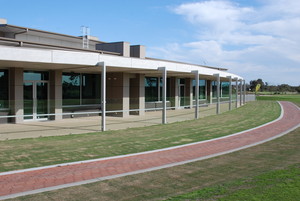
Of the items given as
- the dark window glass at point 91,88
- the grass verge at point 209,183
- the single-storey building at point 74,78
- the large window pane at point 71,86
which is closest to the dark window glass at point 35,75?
the single-storey building at point 74,78

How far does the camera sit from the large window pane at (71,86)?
763 inches

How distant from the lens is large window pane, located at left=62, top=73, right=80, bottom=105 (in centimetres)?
1937

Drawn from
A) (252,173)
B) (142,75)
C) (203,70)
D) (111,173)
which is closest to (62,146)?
(111,173)

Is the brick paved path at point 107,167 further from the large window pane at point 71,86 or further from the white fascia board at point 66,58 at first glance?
the large window pane at point 71,86

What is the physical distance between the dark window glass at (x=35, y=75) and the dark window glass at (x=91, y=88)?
3124 mm

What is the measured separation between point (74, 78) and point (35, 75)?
9.95 ft

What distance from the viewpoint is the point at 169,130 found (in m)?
14.2

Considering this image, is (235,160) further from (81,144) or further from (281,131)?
(281,131)

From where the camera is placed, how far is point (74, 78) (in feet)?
65.9

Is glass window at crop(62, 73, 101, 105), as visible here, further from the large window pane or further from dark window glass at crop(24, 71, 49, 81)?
dark window glass at crop(24, 71, 49, 81)

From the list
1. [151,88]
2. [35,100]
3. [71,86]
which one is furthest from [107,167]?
[151,88]

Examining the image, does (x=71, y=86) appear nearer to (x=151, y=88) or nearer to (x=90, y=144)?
(x=151, y=88)

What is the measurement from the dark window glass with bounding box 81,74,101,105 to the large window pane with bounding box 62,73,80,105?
1.72ft

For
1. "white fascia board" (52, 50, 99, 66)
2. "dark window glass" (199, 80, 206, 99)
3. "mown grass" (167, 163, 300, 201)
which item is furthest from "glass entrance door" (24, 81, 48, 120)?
"dark window glass" (199, 80, 206, 99)
